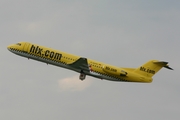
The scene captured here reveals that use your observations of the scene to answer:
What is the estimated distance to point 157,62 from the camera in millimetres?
57500

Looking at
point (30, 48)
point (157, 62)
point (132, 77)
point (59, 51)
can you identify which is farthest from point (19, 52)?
point (157, 62)

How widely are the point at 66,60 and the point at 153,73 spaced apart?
1457 centimetres

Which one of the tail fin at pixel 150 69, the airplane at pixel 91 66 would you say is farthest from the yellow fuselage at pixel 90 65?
the tail fin at pixel 150 69

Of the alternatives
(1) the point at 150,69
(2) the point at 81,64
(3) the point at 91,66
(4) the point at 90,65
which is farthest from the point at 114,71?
(1) the point at 150,69

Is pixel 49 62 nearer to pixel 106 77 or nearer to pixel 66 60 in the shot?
pixel 66 60

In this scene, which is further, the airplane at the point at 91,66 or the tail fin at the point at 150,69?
the tail fin at the point at 150,69

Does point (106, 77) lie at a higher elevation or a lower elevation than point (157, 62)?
lower

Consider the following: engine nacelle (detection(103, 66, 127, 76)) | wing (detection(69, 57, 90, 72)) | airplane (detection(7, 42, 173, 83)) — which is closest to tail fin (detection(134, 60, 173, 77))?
airplane (detection(7, 42, 173, 83))

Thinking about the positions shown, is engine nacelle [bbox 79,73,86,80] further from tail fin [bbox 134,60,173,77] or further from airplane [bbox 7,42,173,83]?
tail fin [bbox 134,60,173,77]

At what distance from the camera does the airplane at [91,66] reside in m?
56.4

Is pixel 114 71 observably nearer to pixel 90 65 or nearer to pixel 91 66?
pixel 91 66

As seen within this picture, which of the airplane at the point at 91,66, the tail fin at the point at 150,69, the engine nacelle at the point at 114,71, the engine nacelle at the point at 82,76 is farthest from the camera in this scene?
the tail fin at the point at 150,69

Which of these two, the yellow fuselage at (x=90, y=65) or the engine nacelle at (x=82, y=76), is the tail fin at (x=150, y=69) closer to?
the yellow fuselage at (x=90, y=65)

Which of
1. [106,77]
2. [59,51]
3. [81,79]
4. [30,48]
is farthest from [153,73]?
[30,48]
